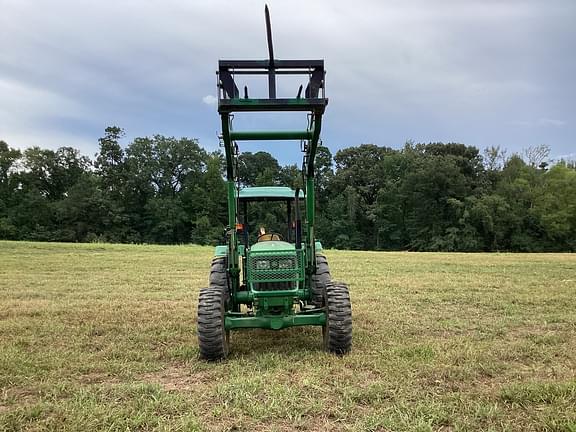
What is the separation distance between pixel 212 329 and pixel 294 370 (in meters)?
1.04

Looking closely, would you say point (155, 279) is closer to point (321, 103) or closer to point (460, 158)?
point (321, 103)

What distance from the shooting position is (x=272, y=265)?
20.3 ft

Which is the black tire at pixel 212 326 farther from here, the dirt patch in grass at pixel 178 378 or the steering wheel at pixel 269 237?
the steering wheel at pixel 269 237

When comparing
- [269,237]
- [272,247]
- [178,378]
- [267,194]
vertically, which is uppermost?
[267,194]

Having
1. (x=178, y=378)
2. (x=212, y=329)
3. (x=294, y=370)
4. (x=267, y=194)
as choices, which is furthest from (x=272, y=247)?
(x=178, y=378)

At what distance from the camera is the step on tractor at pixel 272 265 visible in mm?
5520

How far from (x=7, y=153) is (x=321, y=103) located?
7039 centimetres

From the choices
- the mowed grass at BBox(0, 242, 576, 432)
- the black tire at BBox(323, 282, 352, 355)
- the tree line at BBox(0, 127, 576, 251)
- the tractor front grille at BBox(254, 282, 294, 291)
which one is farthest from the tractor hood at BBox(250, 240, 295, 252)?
the tree line at BBox(0, 127, 576, 251)

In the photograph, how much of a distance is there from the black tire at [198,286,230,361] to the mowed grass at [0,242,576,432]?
182 mm

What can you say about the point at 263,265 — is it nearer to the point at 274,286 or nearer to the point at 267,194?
the point at 274,286

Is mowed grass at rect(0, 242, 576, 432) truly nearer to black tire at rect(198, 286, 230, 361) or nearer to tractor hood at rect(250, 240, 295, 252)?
black tire at rect(198, 286, 230, 361)

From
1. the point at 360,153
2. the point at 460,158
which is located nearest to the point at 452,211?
the point at 460,158

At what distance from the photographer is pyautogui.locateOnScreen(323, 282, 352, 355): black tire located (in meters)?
5.82

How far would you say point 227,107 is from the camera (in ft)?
17.9
